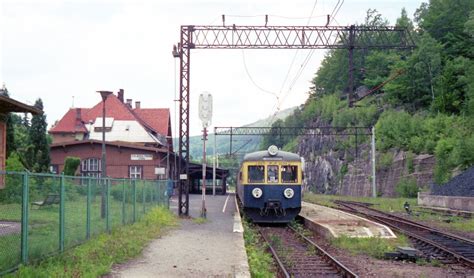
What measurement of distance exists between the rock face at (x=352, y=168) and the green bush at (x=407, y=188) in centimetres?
55

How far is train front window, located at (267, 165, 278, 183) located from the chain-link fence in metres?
6.68

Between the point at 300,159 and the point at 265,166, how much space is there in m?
1.35

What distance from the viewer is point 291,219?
21250 mm

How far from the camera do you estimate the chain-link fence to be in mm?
7965

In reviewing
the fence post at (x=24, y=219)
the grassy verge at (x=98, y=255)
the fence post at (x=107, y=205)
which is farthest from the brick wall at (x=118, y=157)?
the fence post at (x=24, y=219)

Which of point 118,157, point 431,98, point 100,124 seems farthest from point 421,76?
point 100,124

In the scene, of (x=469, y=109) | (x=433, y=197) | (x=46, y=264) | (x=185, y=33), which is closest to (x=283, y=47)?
(x=185, y=33)

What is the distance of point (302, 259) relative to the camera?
12844 millimetres

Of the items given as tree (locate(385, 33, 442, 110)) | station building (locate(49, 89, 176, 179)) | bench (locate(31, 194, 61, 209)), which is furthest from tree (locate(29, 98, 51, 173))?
tree (locate(385, 33, 442, 110))

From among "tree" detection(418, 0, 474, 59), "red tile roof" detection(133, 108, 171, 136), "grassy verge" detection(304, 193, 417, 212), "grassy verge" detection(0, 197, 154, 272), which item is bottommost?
"grassy verge" detection(304, 193, 417, 212)

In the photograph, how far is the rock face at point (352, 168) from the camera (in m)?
45.7

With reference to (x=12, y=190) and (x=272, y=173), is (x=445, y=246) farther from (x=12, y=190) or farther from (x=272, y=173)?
(x=12, y=190)

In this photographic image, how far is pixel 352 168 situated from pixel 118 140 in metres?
24.0

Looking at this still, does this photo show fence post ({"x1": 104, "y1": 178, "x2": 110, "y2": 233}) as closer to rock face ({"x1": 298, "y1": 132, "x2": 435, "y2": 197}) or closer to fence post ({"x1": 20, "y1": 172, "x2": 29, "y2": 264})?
fence post ({"x1": 20, "y1": 172, "x2": 29, "y2": 264})
